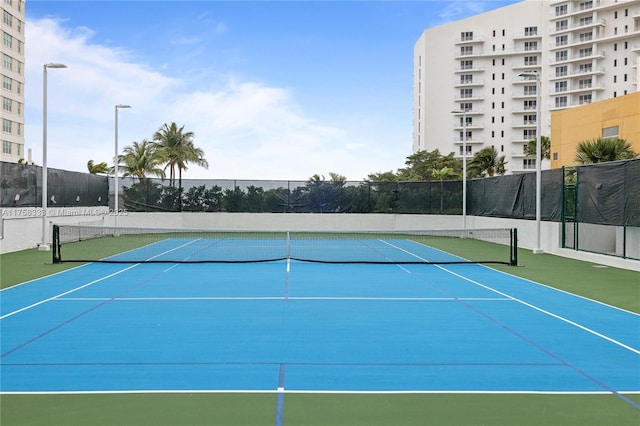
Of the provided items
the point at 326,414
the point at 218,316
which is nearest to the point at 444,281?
the point at 218,316

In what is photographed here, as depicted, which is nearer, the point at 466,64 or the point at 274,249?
the point at 274,249

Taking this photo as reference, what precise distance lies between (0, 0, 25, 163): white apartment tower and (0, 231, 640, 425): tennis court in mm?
67693

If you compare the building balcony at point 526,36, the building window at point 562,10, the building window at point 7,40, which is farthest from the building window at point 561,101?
the building window at point 7,40

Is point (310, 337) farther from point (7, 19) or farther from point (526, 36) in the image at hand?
point (526, 36)

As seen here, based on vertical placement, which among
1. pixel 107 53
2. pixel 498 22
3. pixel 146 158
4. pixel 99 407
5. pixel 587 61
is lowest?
pixel 99 407

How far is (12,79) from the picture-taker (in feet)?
249

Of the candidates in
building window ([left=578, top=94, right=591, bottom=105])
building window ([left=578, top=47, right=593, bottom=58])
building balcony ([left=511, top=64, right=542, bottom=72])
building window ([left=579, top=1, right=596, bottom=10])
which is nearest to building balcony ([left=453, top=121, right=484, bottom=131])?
building balcony ([left=511, top=64, right=542, bottom=72])

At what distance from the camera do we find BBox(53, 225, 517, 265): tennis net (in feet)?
66.3

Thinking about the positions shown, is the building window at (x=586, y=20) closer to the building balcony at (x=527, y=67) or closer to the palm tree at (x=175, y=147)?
the building balcony at (x=527, y=67)

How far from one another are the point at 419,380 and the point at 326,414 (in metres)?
1.52

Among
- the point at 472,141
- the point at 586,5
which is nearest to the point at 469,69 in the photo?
the point at 472,141

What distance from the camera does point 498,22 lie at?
10119cm

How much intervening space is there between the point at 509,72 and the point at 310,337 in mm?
100045

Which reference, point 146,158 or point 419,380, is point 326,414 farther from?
point 146,158
